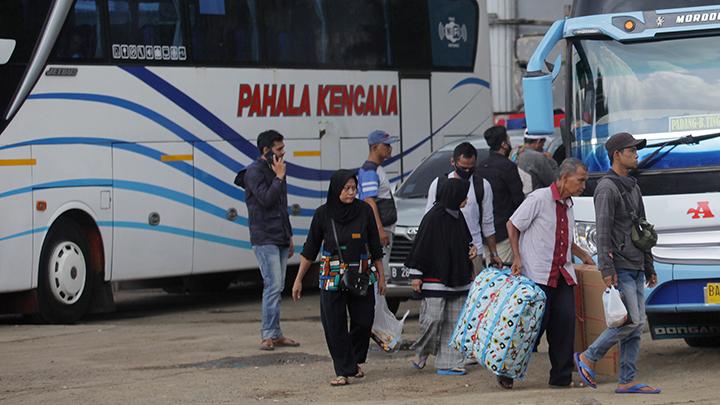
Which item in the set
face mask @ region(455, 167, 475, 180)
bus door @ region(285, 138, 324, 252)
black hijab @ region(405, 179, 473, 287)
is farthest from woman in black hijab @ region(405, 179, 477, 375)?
bus door @ region(285, 138, 324, 252)

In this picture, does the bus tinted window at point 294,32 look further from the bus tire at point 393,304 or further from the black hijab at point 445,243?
the black hijab at point 445,243

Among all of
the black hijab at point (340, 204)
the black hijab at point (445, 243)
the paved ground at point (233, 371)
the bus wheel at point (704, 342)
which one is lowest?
the paved ground at point (233, 371)

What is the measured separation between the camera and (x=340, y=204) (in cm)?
1201

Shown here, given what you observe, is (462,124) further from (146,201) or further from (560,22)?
(560,22)

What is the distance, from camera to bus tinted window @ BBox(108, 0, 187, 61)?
1730 cm

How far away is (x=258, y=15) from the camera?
62.3 ft

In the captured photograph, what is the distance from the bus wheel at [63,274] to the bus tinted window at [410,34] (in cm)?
553

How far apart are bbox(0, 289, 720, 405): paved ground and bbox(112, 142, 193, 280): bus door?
2.78ft

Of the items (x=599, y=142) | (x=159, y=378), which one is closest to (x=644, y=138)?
(x=599, y=142)

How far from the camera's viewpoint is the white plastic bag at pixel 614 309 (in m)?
10.8

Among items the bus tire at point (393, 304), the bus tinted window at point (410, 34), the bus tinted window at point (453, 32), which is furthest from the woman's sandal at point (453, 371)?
the bus tinted window at point (453, 32)

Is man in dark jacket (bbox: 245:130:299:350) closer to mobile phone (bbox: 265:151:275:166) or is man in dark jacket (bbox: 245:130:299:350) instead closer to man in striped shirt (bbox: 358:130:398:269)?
mobile phone (bbox: 265:151:275:166)

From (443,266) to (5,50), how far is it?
20.0ft

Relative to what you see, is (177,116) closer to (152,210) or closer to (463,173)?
(152,210)
